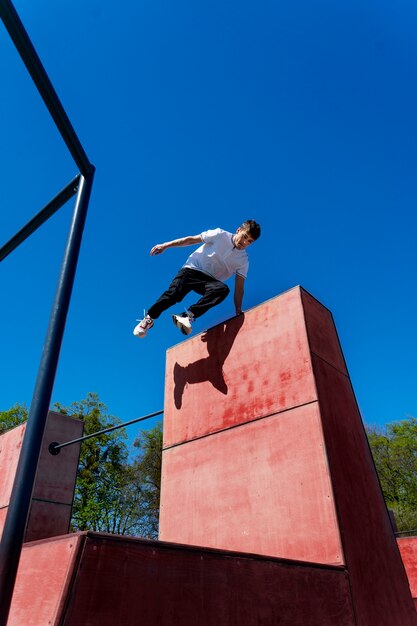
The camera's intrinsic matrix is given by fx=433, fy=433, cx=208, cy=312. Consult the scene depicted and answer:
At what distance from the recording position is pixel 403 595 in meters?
2.95

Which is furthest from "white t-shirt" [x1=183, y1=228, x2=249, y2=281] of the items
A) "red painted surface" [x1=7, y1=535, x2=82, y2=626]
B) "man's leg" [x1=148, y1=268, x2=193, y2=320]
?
"red painted surface" [x1=7, y1=535, x2=82, y2=626]

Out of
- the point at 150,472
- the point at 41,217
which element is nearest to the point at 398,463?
the point at 150,472

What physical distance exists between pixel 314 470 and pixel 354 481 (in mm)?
391

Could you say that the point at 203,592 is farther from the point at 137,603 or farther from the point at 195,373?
the point at 195,373

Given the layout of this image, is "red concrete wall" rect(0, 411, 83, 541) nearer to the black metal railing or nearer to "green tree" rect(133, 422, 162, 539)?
the black metal railing

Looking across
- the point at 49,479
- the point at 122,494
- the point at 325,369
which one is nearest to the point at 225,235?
the point at 325,369

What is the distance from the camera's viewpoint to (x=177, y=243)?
14.9 ft

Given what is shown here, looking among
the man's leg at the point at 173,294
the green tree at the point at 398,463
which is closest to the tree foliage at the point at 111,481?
the green tree at the point at 398,463

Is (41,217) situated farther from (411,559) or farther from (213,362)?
(411,559)

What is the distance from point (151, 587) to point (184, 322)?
2.39 meters

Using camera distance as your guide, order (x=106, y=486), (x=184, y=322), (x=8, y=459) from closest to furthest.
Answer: (x=184, y=322) → (x=8, y=459) → (x=106, y=486)

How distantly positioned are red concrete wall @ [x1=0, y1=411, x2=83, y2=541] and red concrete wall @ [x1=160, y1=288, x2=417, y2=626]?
3.69 metres

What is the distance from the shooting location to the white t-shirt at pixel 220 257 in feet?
14.6

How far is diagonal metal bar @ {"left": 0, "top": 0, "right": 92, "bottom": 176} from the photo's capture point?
6.53 feet
